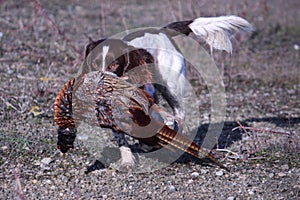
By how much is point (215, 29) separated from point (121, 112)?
142 centimetres

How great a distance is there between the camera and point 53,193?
4223 millimetres

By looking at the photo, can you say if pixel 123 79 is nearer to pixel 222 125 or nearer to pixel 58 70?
pixel 222 125

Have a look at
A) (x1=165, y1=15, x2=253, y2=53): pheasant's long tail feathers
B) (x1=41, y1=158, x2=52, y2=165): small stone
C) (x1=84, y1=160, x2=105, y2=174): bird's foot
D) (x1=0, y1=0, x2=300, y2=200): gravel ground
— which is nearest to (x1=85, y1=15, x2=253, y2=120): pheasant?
(x1=165, y1=15, x2=253, y2=53): pheasant's long tail feathers

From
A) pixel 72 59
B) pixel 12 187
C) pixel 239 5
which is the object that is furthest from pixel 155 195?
pixel 239 5

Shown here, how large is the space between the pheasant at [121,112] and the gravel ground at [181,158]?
0.34m

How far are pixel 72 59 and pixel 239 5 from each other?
430cm

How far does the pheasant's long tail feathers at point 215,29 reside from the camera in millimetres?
5057

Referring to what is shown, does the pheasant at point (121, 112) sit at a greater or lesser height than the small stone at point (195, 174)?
greater

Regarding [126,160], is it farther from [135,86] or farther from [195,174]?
[135,86]

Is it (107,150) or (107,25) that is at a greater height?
(107,25)

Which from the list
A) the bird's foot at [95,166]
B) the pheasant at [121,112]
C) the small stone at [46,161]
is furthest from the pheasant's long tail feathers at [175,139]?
the small stone at [46,161]

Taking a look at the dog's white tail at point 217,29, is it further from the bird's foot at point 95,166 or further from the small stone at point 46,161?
the small stone at point 46,161

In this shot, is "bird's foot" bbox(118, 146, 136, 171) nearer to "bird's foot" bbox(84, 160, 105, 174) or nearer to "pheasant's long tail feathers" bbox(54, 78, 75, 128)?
"bird's foot" bbox(84, 160, 105, 174)

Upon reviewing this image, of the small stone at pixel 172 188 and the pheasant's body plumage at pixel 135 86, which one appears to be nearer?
the pheasant's body plumage at pixel 135 86
